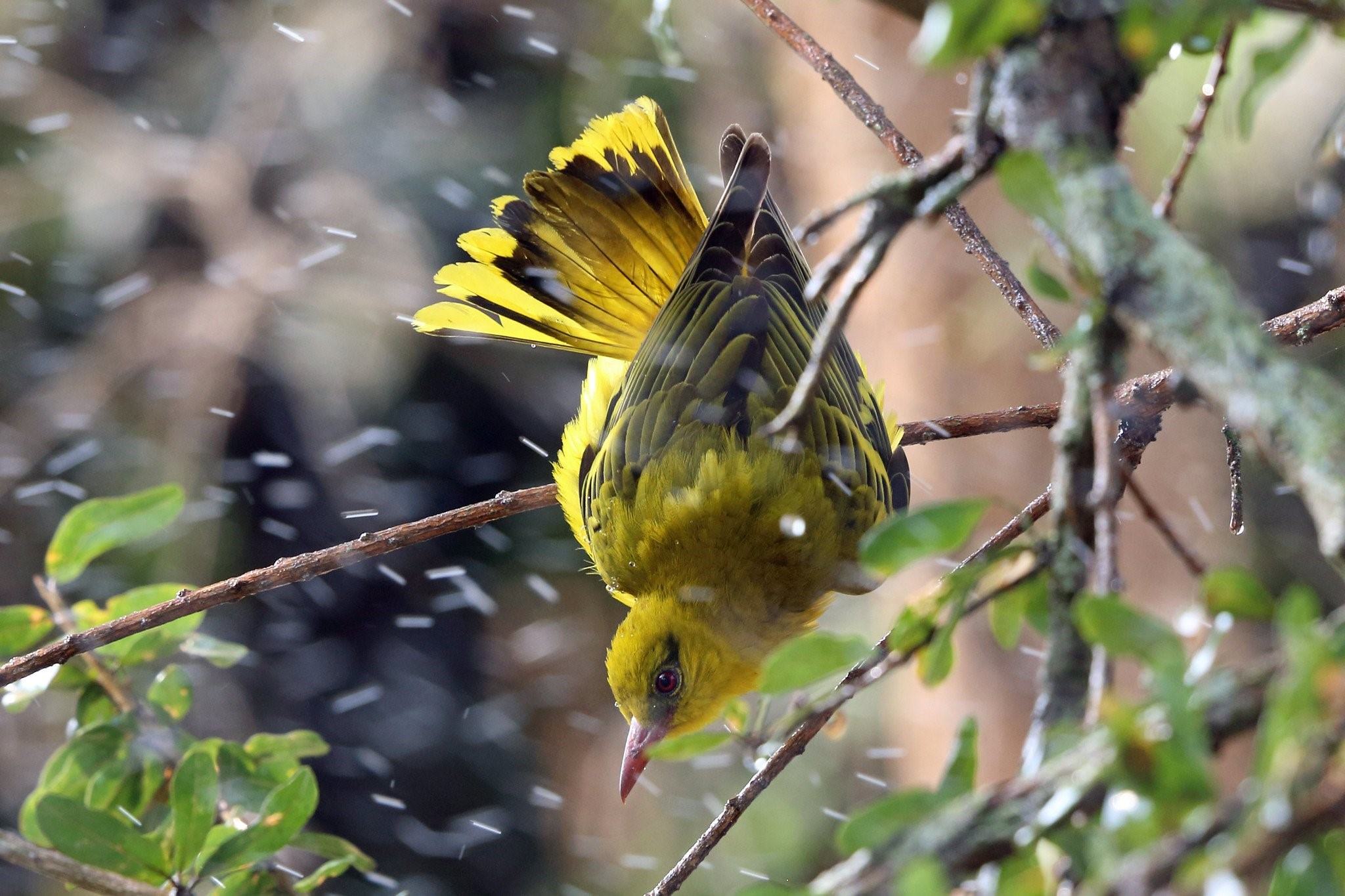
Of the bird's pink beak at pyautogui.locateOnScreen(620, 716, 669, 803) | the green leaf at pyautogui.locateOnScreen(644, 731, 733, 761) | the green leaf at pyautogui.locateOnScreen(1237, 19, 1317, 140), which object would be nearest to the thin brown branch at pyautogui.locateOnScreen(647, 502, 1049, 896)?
the green leaf at pyautogui.locateOnScreen(644, 731, 733, 761)

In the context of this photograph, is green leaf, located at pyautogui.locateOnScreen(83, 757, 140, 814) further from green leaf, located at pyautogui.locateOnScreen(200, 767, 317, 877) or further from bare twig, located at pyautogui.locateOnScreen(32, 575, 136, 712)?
green leaf, located at pyautogui.locateOnScreen(200, 767, 317, 877)

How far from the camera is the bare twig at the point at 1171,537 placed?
78 centimetres

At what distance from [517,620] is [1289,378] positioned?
5311 millimetres

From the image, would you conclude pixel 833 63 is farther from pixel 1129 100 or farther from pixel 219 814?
pixel 219 814

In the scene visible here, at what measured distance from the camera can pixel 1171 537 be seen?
80 centimetres

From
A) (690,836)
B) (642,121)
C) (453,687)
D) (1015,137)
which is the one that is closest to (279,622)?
(453,687)

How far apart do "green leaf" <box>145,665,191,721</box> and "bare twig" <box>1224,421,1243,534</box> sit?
4.82 ft

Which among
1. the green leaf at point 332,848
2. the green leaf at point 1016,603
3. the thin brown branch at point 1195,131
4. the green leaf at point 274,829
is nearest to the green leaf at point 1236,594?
the green leaf at point 1016,603

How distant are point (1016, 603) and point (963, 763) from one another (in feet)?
0.48

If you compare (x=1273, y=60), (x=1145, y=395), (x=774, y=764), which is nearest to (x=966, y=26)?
(x=1273, y=60)

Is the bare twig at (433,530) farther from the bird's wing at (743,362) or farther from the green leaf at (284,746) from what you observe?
the bird's wing at (743,362)

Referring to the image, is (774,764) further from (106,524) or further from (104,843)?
(106,524)

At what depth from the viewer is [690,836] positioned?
534 centimetres

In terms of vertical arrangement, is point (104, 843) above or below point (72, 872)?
above
